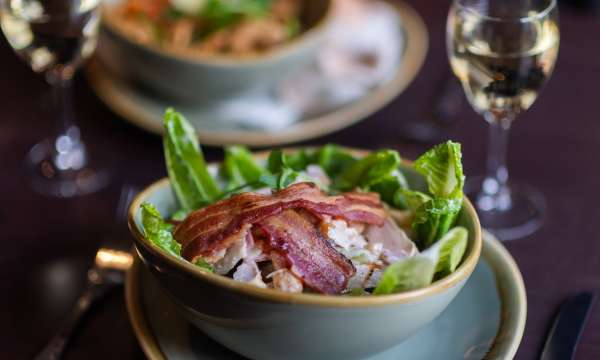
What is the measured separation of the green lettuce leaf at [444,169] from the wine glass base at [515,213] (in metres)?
0.38

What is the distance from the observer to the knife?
45.1 inches

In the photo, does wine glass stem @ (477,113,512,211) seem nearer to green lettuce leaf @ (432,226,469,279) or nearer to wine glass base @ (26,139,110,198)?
green lettuce leaf @ (432,226,469,279)

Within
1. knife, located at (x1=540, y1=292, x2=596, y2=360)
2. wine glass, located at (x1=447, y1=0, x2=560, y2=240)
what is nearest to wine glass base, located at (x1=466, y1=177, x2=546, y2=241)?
wine glass, located at (x1=447, y1=0, x2=560, y2=240)

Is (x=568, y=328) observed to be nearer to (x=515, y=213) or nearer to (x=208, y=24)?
(x=515, y=213)

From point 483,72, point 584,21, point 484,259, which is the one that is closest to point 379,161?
point 484,259

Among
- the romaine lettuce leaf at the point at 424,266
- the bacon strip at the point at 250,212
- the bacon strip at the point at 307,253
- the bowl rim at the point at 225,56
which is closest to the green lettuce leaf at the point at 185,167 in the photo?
the bacon strip at the point at 250,212

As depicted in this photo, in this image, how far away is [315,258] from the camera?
3.36ft

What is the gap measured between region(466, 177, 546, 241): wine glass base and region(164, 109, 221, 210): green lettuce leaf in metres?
0.55

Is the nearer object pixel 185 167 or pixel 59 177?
pixel 185 167

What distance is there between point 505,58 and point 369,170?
35cm

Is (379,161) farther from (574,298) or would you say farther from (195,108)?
(195,108)

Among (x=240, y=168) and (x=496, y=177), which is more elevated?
(x=240, y=168)

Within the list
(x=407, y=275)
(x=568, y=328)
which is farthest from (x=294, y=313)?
(x=568, y=328)

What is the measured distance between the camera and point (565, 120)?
1783 mm
